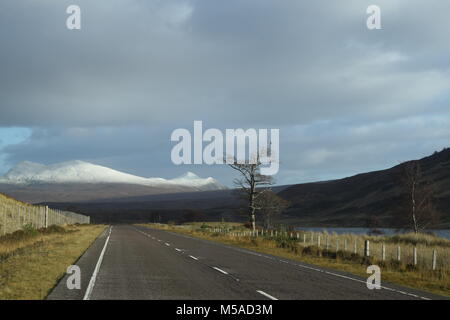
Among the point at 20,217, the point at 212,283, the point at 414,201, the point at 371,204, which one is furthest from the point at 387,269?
the point at 371,204

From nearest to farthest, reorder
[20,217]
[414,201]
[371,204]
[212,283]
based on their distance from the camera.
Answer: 1. [212,283]
2. [20,217]
3. [414,201]
4. [371,204]

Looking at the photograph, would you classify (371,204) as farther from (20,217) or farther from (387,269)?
(387,269)

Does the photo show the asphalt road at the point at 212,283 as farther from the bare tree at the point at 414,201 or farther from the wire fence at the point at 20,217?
the bare tree at the point at 414,201

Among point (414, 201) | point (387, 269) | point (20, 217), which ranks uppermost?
point (414, 201)

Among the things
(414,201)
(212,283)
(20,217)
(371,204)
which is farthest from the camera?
(371,204)

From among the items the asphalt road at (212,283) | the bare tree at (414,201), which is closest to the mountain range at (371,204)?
the bare tree at (414,201)

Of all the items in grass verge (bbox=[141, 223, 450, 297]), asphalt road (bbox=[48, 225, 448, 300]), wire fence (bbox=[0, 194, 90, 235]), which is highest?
wire fence (bbox=[0, 194, 90, 235])

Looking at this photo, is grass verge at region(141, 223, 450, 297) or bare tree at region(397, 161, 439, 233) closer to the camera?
grass verge at region(141, 223, 450, 297)

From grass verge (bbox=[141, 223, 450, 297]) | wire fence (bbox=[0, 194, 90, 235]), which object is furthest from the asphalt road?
wire fence (bbox=[0, 194, 90, 235])

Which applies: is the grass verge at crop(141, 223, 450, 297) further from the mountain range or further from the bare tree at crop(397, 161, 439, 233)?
the mountain range
